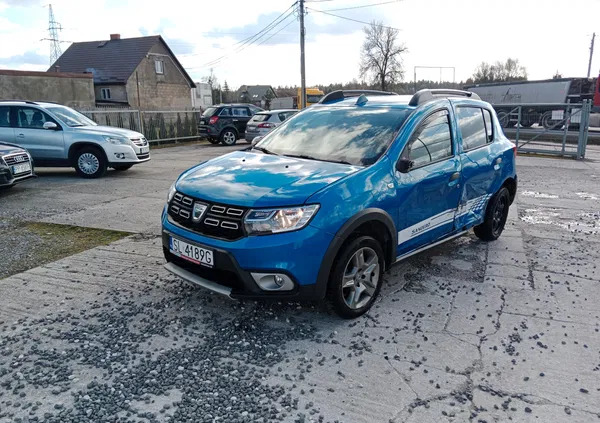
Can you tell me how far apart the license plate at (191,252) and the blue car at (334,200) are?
1cm

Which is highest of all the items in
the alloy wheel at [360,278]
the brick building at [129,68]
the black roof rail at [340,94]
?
the brick building at [129,68]

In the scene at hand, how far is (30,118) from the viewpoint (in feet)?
35.2

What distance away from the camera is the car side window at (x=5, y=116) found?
10.7 metres

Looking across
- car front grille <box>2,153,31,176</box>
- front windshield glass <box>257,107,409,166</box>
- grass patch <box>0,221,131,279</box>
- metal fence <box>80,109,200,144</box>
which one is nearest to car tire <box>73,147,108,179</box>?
car front grille <box>2,153,31,176</box>

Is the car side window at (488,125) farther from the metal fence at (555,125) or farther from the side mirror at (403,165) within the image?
the metal fence at (555,125)

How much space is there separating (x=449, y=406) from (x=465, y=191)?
272 centimetres

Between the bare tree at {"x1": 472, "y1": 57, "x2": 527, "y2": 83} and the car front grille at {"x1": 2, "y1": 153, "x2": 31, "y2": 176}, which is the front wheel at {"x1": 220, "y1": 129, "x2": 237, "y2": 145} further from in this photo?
the bare tree at {"x1": 472, "y1": 57, "x2": 527, "y2": 83}

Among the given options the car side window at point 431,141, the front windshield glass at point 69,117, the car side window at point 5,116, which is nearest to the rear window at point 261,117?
the front windshield glass at point 69,117

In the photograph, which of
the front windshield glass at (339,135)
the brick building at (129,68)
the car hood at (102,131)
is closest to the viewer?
the front windshield glass at (339,135)

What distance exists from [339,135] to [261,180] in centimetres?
116

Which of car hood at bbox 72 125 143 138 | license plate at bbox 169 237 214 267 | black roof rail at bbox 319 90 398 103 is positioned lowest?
license plate at bbox 169 237 214 267

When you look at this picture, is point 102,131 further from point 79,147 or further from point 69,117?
point 69,117

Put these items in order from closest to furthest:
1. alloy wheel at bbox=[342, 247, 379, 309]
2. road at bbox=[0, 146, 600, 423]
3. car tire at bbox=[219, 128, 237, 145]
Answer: road at bbox=[0, 146, 600, 423]
alloy wheel at bbox=[342, 247, 379, 309]
car tire at bbox=[219, 128, 237, 145]

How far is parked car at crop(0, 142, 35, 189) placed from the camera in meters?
8.34
